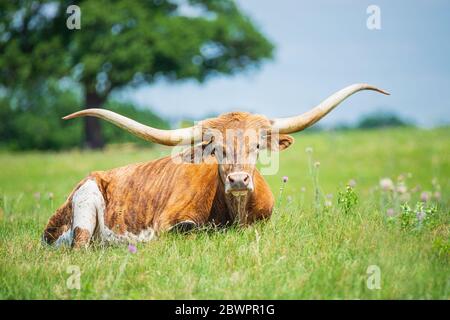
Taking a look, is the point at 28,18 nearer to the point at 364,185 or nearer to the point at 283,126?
the point at 364,185

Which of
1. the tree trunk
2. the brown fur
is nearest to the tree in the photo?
the tree trunk

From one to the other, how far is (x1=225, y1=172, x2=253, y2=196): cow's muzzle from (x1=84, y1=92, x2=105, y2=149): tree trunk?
26135 millimetres

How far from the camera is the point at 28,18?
30.0 m

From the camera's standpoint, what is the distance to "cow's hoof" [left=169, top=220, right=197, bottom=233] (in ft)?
20.6

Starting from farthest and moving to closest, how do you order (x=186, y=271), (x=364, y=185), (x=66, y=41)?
(x=66, y=41)
(x=364, y=185)
(x=186, y=271)

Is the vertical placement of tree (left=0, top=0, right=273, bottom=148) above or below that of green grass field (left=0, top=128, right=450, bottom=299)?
above

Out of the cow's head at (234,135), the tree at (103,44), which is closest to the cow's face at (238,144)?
the cow's head at (234,135)

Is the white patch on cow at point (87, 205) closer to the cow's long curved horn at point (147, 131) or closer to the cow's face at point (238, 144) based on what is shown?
the cow's long curved horn at point (147, 131)

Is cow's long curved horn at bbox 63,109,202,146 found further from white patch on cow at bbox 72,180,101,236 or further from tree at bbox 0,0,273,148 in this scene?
tree at bbox 0,0,273,148

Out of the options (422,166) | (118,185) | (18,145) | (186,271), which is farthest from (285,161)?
(18,145)

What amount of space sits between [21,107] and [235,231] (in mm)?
38256

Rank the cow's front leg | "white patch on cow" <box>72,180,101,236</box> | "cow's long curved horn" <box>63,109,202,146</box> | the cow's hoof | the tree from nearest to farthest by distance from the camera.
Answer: "cow's long curved horn" <box>63,109,202,146</box>, the cow's hoof, the cow's front leg, "white patch on cow" <box>72,180,101,236</box>, the tree

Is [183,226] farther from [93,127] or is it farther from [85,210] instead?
[93,127]

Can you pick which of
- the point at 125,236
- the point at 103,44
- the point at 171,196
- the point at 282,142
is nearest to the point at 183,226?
the point at 171,196
